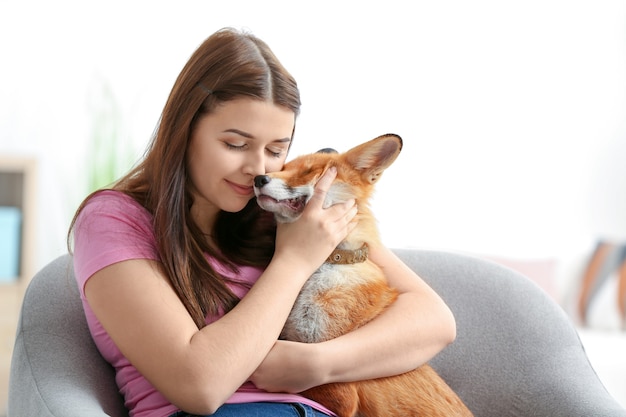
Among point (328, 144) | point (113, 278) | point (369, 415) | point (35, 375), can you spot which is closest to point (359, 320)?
point (369, 415)

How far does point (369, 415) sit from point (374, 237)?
0.40m

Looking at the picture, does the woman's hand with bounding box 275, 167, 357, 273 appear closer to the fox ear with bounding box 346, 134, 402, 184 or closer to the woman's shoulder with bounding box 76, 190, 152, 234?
the fox ear with bounding box 346, 134, 402, 184

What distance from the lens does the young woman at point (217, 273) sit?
1.33 meters

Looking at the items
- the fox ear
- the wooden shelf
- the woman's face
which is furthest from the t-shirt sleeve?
the wooden shelf

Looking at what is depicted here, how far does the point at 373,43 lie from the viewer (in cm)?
430

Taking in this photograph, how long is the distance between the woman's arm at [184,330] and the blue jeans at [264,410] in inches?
2.9

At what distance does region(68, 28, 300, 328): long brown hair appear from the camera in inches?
58.2

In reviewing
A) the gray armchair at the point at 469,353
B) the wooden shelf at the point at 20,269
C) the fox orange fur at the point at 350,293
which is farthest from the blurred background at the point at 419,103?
the fox orange fur at the point at 350,293

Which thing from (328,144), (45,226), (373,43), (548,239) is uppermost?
(373,43)

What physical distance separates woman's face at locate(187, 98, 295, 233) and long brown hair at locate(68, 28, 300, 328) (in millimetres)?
20

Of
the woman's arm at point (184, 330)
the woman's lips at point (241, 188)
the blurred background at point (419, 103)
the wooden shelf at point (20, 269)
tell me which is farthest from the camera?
the blurred background at point (419, 103)

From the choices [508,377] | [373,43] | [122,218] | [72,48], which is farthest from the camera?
[373,43]

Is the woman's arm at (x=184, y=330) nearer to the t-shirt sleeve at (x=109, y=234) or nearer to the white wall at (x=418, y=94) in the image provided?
the t-shirt sleeve at (x=109, y=234)

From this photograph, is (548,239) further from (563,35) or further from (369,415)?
(369,415)
